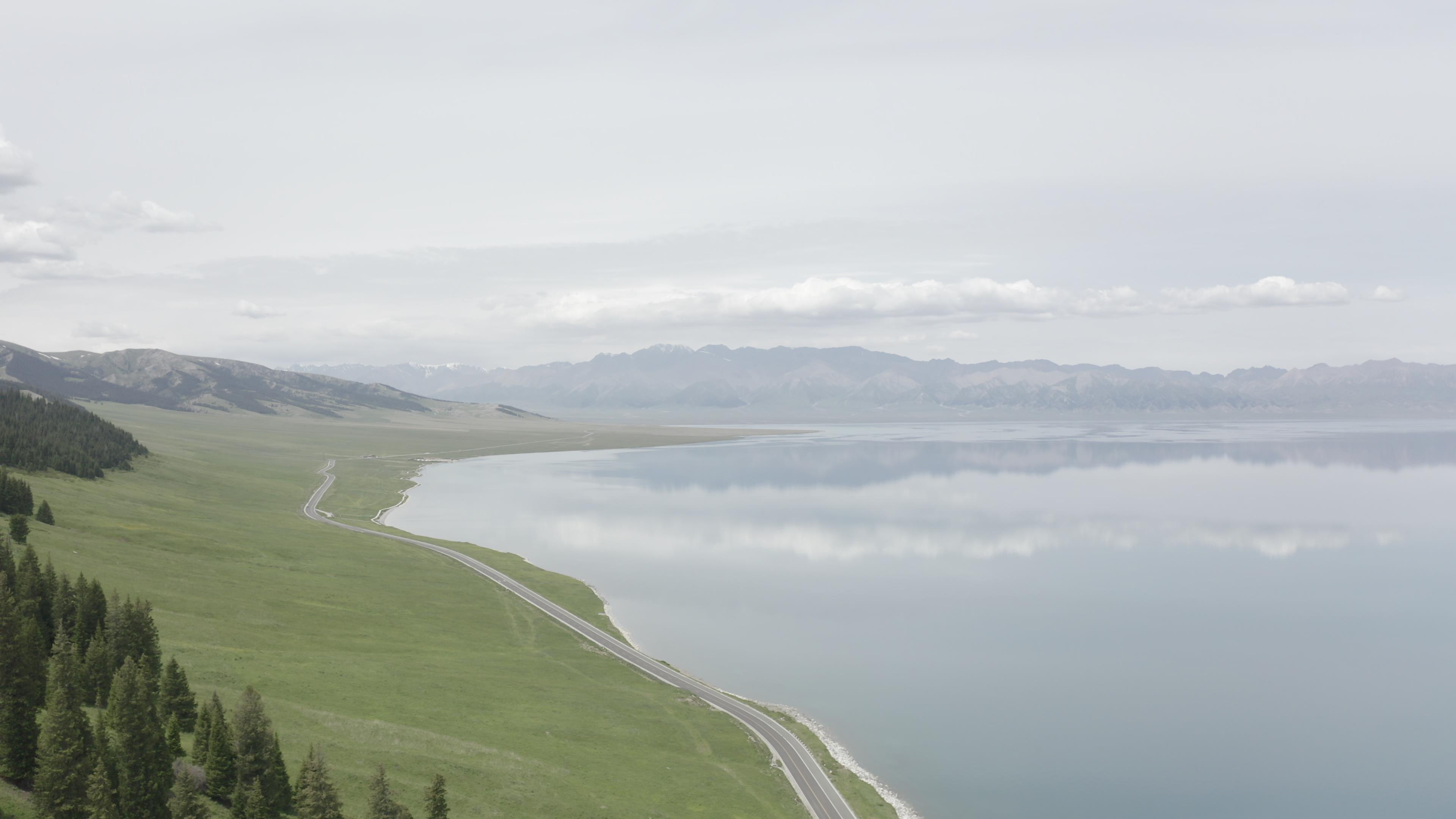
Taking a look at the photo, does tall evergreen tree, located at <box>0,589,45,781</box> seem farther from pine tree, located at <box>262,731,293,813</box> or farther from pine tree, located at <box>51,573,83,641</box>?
pine tree, located at <box>51,573,83,641</box>

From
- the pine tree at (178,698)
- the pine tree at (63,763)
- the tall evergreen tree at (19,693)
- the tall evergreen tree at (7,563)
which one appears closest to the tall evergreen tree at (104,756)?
the pine tree at (63,763)

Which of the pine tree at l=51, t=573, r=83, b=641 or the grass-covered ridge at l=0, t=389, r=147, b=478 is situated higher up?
the grass-covered ridge at l=0, t=389, r=147, b=478

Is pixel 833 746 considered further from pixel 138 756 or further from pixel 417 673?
pixel 138 756

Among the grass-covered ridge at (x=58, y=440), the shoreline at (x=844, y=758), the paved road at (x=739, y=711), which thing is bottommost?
the shoreline at (x=844, y=758)

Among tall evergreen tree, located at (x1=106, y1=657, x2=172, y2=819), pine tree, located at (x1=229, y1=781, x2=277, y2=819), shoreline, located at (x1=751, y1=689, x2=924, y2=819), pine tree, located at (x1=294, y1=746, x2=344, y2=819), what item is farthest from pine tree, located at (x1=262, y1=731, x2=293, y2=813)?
shoreline, located at (x1=751, y1=689, x2=924, y2=819)

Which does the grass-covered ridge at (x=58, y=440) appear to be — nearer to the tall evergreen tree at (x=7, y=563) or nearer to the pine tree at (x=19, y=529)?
the pine tree at (x=19, y=529)

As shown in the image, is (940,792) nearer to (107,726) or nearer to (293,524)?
(107,726)

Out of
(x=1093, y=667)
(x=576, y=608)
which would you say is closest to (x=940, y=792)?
(x=1093, y=667)
